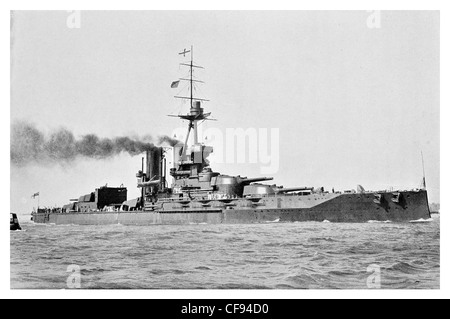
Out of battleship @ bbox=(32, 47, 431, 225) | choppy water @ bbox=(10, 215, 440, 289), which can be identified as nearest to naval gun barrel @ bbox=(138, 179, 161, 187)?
battleship @ bbox=(32, 47, 431, 225)

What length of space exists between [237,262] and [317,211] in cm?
1034

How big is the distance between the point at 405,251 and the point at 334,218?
8.85 metres

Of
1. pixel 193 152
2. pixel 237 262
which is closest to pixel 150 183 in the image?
pixel 193 152

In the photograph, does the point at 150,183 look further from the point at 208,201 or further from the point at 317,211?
the point at 317,211

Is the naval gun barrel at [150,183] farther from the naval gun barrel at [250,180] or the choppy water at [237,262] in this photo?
the choppy water at [237,262]

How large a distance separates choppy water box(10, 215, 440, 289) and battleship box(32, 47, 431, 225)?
561 centimetres

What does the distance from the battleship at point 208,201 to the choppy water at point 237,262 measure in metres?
5.61

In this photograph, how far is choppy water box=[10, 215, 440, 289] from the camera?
13617 millimetres

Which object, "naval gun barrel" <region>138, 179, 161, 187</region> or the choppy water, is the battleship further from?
the choppy water

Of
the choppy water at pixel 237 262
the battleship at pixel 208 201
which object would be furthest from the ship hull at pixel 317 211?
the choppy water at pixel 237 262

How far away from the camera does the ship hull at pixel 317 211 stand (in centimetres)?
2334
